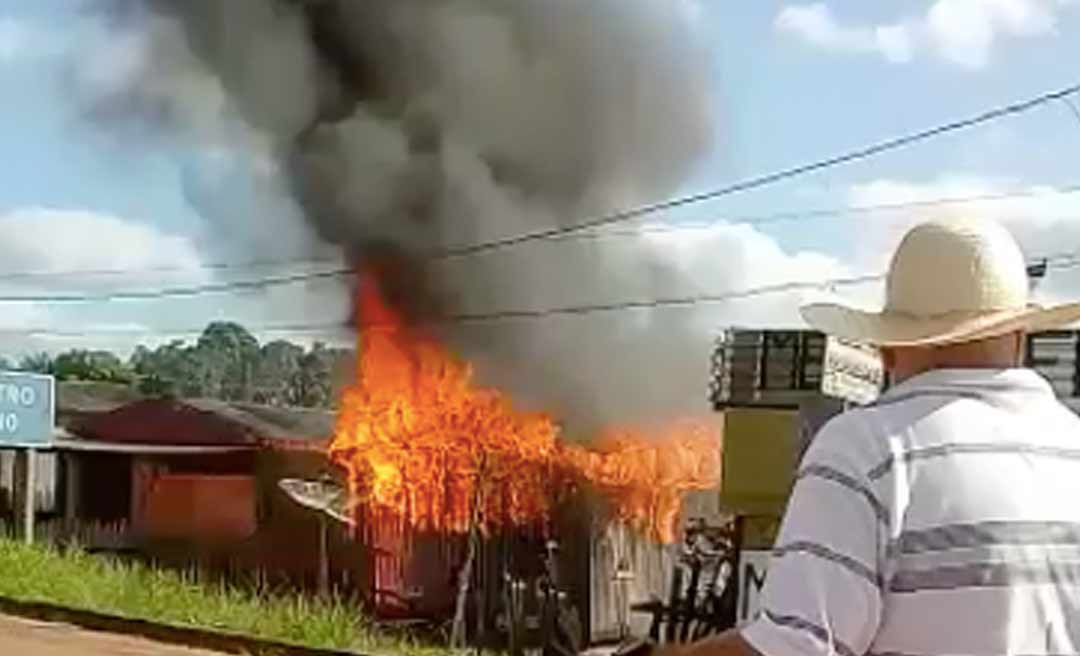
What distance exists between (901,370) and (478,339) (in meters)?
24.7

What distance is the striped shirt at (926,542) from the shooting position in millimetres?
2031

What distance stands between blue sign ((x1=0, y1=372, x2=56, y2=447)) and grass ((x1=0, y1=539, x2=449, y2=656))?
1.03m

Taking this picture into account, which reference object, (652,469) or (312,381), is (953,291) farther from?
(312,381)

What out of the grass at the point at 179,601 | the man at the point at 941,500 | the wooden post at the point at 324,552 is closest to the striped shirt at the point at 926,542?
the man at the point at 941,500

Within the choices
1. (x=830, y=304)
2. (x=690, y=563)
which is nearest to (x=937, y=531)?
(x=830, y=304)

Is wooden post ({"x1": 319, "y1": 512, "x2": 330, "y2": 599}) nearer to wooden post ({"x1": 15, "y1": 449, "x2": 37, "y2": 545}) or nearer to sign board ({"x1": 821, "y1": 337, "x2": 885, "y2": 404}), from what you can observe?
wooden post ({"x1": 15, "y1": 449, "x2": 37, "y2": 545})

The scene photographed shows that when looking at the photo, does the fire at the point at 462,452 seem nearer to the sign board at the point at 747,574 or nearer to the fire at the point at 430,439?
the fire at the point at 430,439

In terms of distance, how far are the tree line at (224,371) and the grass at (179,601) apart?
785 inches

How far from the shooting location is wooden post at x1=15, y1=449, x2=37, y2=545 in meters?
18.6

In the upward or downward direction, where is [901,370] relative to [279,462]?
upward

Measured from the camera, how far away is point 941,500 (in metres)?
2.09

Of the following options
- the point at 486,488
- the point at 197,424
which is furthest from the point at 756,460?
the point at 197,424

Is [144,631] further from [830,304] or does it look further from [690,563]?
[830,304]

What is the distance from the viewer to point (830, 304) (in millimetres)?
2424
